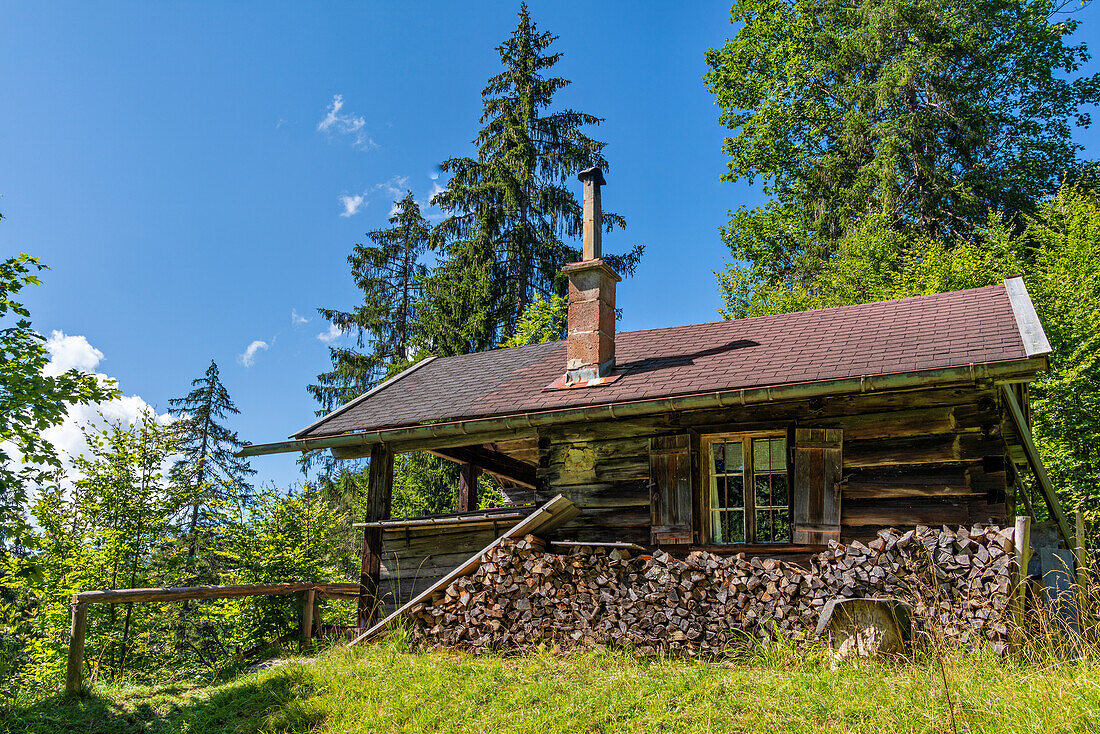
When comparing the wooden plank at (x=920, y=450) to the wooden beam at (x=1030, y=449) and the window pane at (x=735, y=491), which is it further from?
the window pane at (x=735, y=491)

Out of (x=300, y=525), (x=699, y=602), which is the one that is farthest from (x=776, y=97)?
(x=699, y=602)

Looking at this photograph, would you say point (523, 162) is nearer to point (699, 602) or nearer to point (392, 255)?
point (392, 255)

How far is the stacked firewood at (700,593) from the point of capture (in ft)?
21.7

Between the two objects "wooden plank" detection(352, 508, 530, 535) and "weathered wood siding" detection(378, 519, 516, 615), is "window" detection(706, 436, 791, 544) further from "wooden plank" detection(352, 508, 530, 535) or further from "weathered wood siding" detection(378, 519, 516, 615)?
"weathered wood siding" detection(378, 519, 516, 615)

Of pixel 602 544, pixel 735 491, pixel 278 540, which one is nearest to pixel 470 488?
pixel 278 540

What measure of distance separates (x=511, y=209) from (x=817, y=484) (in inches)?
679

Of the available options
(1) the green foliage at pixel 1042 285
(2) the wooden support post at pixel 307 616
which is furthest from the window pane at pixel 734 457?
(2) the wooden support post at pixel 307 616

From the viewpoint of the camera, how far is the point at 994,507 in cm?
720

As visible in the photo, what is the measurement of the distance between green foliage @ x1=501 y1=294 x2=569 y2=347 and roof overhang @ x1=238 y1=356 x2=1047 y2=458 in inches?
382

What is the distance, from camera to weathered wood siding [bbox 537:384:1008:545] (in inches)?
288

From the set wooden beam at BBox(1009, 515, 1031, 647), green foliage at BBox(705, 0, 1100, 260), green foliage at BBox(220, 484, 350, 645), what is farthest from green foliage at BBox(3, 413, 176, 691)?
green foliage at BBox(705, 0, 1100, 260)

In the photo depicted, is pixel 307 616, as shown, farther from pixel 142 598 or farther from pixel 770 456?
pixel 770 456

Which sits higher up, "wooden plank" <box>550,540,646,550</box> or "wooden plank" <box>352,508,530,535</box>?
"wooden plank" <box>352,508,530,535</box>

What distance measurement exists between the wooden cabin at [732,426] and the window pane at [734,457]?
2cm
